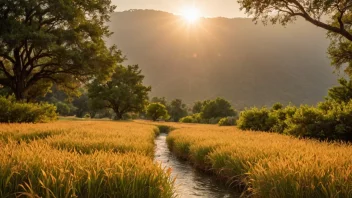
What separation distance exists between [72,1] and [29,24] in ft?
14.4

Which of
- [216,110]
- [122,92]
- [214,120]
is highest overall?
[122,92]

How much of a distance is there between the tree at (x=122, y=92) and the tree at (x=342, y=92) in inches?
1604

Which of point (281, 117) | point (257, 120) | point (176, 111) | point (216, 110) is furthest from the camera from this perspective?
point (176, 111)

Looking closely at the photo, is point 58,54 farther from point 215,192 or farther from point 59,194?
point 59,194

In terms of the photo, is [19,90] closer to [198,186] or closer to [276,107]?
[198,186]

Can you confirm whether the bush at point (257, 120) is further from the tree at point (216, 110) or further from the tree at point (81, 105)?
the tree at point (81, 105)

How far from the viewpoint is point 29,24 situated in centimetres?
2689

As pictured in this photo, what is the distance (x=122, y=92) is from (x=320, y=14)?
46.1m

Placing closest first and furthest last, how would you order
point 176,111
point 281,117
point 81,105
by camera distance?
point 281,117, point 81,105, point 176,111

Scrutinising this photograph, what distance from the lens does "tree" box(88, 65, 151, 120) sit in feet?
203

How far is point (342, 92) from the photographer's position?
92.2ft

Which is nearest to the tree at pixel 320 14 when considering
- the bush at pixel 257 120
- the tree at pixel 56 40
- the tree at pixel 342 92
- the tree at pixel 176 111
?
the tree at pixel 342 92

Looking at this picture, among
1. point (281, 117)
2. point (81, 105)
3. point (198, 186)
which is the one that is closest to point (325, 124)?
point (281, 117)

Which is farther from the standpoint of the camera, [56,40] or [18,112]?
[56,40]
